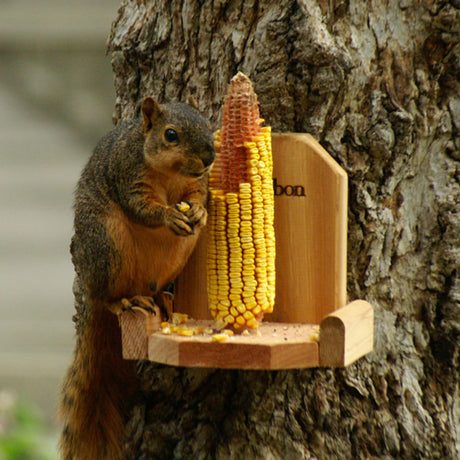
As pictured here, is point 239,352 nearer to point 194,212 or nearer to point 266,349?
point 266,349

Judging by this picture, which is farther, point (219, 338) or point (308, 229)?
point (308, 229)

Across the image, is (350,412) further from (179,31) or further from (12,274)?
(12,274)

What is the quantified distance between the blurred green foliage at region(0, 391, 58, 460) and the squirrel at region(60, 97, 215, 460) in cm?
100

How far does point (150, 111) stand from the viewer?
1410 mm

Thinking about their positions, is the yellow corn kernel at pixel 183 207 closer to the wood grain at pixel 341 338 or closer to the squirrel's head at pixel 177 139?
the squirrel's head at pixel 177 139

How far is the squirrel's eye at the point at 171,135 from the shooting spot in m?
1.37

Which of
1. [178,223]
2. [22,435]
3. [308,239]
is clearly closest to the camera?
[178,223]

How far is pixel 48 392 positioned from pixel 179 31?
2.35 metres

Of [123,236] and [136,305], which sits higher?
[123,236]

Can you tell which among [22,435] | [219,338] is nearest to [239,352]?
[219,338]

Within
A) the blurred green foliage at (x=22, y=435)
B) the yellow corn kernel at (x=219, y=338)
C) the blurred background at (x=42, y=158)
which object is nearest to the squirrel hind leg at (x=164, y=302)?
the yellow corn kernel at (x=219, y=338)

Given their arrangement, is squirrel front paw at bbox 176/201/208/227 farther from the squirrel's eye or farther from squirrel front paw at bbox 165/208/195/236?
the squirrel's eye

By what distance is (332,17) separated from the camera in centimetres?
158

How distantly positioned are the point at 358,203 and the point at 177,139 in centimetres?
45
